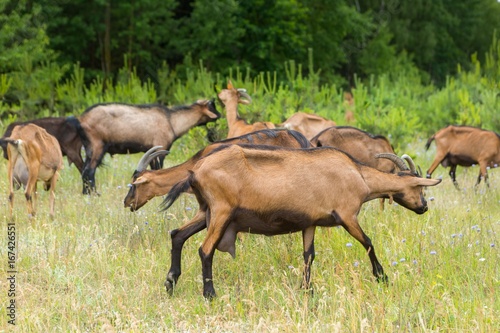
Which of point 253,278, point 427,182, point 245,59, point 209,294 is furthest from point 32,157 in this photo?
point 245,59

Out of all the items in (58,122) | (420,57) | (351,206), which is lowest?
(420,57)

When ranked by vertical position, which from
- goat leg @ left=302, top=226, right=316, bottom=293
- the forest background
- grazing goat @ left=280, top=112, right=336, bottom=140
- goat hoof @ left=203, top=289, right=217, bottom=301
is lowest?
the forest background

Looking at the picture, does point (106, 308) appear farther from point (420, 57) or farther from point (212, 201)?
point (420, 57)

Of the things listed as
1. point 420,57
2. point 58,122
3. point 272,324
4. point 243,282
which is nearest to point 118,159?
point 58,122

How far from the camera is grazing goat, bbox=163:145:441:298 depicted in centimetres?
578

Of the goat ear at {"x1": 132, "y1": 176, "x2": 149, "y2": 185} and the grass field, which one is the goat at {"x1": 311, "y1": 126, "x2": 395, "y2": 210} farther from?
the goat ear at {"x1": 132, "y1": 176, "x2": 149, "y2": 185}

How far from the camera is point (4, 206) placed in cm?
897

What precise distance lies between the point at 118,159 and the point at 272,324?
29.0ft

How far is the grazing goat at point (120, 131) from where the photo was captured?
1107cm

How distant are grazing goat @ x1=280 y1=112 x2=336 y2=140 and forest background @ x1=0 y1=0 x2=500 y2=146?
2337 mm

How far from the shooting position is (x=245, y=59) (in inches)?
1147

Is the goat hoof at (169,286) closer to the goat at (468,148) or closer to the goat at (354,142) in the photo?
the goat at (354,142)
